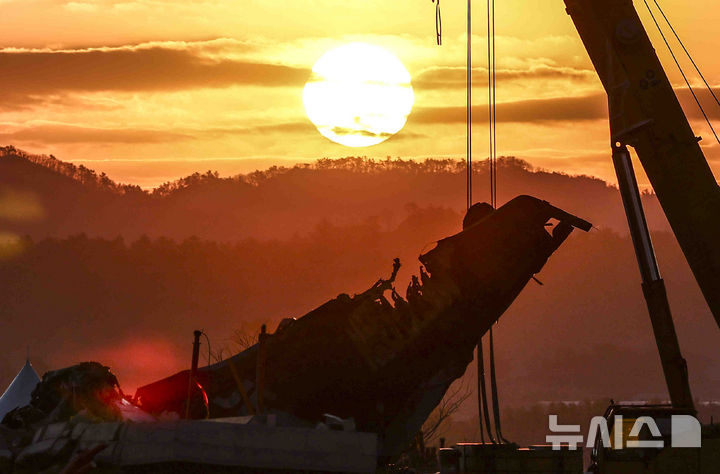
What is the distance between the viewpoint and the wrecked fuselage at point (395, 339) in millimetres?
35469

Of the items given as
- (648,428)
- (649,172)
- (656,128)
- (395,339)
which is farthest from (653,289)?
(395,339)

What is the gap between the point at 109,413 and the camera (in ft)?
97.9

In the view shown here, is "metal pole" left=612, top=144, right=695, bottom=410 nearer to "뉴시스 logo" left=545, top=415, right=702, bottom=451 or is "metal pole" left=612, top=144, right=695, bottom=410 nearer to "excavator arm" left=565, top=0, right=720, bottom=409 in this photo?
"excavator arm" left=565, top=0, right=720, bottom=409

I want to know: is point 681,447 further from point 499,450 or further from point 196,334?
point 196,334

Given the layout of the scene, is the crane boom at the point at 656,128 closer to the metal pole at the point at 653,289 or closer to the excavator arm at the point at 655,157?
the excavator arm at the point at 655,157

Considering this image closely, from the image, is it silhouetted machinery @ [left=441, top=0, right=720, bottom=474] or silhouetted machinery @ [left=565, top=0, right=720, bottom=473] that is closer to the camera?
silhouetted machinery @ [left=441, top=0, right=720, bottom=474]

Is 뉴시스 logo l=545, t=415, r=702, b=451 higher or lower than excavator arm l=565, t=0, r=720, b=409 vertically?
lower

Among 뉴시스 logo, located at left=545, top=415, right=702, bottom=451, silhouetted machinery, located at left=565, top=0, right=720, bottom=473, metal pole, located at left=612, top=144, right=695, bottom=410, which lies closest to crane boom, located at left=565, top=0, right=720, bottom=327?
silhouetted machinery, located at left=565, top=0, right=720, bottom=473

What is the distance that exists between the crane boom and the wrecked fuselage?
15.8 feet

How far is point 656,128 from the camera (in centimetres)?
3081

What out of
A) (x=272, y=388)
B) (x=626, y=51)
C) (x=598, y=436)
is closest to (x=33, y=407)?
(x=272, y=388)

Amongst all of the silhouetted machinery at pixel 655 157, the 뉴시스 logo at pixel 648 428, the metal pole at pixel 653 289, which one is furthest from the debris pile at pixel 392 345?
the 뉴시스 logo at pixel 648 428

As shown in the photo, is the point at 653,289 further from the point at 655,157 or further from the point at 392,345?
the point at 392,345

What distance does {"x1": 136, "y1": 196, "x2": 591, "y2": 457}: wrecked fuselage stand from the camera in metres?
35.5
